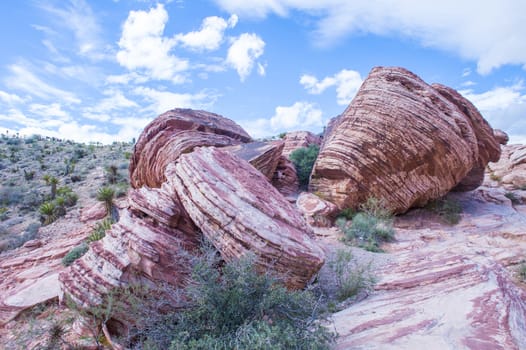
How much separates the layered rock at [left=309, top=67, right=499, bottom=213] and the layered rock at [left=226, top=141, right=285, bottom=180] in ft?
7.07

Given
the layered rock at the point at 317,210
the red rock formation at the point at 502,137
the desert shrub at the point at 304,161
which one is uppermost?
the red rock formation at the point at 502,137

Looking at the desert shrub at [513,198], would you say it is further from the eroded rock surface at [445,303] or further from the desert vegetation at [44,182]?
the desert vegetation at [44,182]

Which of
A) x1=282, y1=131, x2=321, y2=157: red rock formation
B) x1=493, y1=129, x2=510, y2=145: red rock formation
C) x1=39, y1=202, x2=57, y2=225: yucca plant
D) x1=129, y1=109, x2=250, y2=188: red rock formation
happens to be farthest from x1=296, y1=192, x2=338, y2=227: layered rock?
x1=493, y1=129, x2=510, y2=145: red rock formation

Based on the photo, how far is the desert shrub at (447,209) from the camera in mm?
12151

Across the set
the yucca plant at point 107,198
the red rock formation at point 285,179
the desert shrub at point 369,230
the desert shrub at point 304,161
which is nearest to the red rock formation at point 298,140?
the desert shrub at point 304,161

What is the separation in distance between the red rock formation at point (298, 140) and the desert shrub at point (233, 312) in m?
16.2

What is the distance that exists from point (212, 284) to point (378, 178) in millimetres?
9911

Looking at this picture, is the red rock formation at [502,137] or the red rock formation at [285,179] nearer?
the red rock formation at [285,179]

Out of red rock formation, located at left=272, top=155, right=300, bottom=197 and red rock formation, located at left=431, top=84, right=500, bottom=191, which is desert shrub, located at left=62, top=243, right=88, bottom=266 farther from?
red rock formation, located at left=431, top=84, right=500, bottom=191

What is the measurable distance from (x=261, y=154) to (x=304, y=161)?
4767 millimetres

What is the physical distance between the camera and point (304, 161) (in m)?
16.7

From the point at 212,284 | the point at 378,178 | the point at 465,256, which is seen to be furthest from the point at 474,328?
the point at 378,178

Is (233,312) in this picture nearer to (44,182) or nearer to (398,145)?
(398,145)

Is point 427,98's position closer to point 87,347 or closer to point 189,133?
point 189,133
